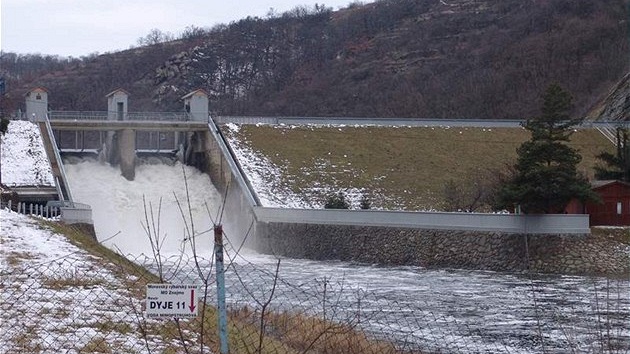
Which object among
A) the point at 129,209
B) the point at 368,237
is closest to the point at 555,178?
the point at 368,237

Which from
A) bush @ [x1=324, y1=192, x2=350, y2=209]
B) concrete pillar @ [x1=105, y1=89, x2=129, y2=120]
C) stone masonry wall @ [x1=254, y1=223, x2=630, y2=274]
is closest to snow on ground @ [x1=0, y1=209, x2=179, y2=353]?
stone masonry wall @ [x1=254, y1=223, x2=630, y2=274]

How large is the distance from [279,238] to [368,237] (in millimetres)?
4177

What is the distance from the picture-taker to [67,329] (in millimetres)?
10352

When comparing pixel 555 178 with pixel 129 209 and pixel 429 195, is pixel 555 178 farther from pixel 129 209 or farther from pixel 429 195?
pixel 129 209

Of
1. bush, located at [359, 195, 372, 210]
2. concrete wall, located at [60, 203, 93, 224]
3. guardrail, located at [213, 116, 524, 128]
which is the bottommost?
bush, located at [359, 195, 372, 210]

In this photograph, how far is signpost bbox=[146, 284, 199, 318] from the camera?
7.39 meters

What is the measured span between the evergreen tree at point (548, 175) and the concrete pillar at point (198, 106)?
21.4 m

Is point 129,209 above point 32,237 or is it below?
below

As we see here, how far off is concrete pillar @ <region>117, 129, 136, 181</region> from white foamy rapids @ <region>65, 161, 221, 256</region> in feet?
1.16

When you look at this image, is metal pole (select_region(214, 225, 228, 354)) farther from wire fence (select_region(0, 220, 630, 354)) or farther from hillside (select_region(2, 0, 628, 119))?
hillside (select_region(2, 0, 628, 119))

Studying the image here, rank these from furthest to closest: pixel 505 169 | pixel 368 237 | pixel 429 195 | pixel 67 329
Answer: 1. pixel 505 169
2. pixel 429 195
3. pixel 368 237
4. pixel 67 329

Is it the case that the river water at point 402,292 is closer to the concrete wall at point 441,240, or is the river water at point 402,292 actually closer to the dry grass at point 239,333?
the dry grass at point 239,333

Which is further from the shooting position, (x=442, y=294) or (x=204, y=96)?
(x=204, y=96)

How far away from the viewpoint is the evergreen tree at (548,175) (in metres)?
35.4
